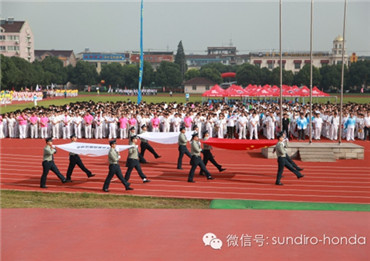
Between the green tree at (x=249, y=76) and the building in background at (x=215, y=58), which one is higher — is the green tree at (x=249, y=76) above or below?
below

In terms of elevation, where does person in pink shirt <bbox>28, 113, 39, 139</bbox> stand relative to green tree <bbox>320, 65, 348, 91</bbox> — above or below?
below

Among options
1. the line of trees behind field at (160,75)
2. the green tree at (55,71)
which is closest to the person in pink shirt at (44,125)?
the line of trees behind field at (160,75)

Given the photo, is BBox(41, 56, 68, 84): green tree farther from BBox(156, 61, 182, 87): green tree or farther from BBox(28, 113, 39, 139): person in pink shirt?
BBox(28, 113, 39, 139): person in pink shirt

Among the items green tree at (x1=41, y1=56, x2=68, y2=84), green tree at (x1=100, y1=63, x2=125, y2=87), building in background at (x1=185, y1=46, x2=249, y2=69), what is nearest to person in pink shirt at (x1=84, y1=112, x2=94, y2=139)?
green tree at (x1=41, y1=56, x2=68, y2=84)

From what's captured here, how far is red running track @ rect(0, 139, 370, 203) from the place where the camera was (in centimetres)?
1276

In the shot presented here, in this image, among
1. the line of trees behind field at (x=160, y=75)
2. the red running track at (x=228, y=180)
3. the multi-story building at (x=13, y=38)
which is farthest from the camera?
the multi-story building at (x=13, y=38)

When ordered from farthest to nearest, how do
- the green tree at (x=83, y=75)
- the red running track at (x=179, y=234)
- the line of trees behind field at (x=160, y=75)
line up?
the green tree at (x=83, y=75) < the line of trees behind field at (x=160, y=75) < the red running track at (x=179, y=234)

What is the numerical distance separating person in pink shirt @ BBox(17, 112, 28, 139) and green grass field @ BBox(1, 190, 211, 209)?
11.3 metres

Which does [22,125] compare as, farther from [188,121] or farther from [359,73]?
[359,73]

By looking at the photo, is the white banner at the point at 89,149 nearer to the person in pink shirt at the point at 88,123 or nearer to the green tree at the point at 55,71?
the person in pink shirt at the point at 88,123

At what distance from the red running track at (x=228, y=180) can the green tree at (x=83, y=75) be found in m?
77.1

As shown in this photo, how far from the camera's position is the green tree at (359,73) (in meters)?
76.4

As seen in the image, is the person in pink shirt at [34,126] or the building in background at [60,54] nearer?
the person in pink shirt at [34,126]

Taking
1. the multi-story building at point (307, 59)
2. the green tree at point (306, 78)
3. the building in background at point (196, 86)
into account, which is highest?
the multi-story building at point (307, 59)
